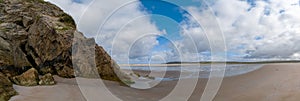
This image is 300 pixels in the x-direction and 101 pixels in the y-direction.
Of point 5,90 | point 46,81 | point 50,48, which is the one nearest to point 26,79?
point 46,81

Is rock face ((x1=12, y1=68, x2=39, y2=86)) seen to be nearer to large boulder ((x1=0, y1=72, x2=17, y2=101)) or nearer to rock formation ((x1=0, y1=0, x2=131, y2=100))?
large boulder ((x1=0, y1=72, x2=17, y2=101))

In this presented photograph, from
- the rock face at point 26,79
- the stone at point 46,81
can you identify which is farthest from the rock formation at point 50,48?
the stone at point 46,81

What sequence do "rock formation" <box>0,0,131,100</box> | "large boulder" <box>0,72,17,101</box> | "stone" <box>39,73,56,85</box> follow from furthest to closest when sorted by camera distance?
"rock formation" <box>0,0,131,100</box> < "stone" <box>39,73,56,85</box> < "large boulder" <box>0,72,17,101</box>

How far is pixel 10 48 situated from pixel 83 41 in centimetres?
494

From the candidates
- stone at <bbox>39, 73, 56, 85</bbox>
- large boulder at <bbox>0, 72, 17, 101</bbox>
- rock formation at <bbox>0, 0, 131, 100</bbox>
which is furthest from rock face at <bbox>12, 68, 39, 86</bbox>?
rock formation at <bbox>0, 0, 131, 100</bbox>

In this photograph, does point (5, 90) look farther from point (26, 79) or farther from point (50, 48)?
point (50, 48)

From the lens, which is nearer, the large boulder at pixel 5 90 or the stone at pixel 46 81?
the large boulder at pixel 5 90

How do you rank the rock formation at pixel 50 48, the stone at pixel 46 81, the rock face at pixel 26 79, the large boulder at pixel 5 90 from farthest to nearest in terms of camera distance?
the rock formation at pixel 50 48
the stone at pixel 46 81
the rock face at pixel 26 79
the large boulder at pixel 5 90

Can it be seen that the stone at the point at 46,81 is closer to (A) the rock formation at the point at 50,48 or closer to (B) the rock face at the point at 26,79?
(B) the rock face at the point at 26,79

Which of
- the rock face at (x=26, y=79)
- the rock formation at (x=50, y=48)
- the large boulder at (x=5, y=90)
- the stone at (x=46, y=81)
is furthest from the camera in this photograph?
the rock formation at (x=50, y=48)

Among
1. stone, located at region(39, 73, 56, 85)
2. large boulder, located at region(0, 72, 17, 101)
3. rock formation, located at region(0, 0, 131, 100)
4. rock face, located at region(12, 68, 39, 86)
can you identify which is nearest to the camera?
large boulder, located at region(0, 72, 17, 101)

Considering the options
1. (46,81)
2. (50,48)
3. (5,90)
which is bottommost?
(5,90)

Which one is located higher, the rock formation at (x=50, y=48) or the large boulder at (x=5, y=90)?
the rock formation at (x=50, y=48)

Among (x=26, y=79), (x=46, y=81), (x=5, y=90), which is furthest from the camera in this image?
(x=46, y=81)
